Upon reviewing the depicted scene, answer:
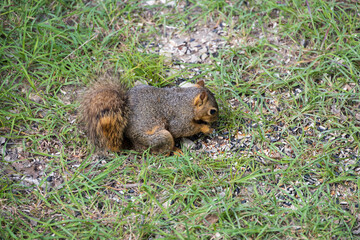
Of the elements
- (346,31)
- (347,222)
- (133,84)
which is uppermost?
(346,31)

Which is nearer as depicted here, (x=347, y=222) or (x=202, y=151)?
(x=347, y=222)

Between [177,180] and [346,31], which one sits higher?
[346,31]

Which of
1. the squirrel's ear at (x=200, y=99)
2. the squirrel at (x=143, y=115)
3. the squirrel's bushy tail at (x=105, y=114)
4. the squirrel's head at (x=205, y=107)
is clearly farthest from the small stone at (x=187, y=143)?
the squirrel's bushy tail at (x=105, y=114)

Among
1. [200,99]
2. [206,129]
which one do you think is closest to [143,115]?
[200,99]

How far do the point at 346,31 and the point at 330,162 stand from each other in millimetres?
1690

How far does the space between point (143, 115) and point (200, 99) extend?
0.56m

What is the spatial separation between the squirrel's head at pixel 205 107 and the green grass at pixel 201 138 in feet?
0.85

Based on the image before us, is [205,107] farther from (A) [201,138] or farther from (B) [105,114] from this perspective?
(B) [105,114]

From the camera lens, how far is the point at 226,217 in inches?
126

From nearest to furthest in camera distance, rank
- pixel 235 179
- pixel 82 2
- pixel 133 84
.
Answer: pixel 235 179
pixel 133 84
pixel 82 2

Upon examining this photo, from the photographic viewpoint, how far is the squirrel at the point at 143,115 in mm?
3467

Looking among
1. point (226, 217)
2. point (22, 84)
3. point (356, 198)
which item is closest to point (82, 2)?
point (22, 84)

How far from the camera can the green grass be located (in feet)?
10.4

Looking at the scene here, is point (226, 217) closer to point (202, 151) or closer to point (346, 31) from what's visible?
point (202, 151)
